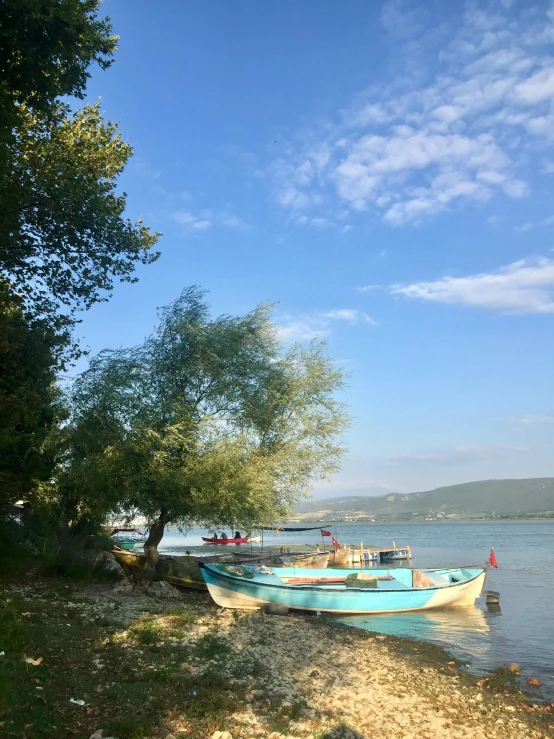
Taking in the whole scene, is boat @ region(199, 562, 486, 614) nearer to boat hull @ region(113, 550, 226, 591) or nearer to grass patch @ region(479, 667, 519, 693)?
boat hull @ region(113, 550, 226, 591)

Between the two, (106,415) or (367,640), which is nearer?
(367,640)

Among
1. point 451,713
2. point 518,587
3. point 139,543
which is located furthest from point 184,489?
point 139,543

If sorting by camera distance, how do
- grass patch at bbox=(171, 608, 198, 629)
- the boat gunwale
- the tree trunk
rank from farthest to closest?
1. the tree trunk
2. the boat gunwale
3. grass patch at bbox=(171, 608, 198, 629)

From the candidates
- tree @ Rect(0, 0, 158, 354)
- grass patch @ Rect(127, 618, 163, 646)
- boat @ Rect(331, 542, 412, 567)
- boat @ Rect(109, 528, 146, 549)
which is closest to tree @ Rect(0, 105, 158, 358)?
tree @ Rect(0, 0, 158, 354)

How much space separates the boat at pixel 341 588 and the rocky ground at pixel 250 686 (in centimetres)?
349

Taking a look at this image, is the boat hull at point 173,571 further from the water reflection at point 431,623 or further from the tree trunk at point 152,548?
the water reflection at point 431,623

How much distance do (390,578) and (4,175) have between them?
2473cm

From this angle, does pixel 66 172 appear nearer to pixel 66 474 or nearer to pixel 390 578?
pixel 66 474

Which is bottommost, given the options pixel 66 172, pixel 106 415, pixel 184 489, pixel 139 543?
pixel 139 543

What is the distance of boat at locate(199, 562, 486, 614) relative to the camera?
Answer: 21797 millimetres

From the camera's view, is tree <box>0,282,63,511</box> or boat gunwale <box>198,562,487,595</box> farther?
boat gunwale <box>198,562,487,595</box>

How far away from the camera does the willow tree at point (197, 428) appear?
2139 centimetres

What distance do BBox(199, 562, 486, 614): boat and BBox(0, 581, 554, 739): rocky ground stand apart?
11.4 feet

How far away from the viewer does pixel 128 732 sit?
754 centimetres
